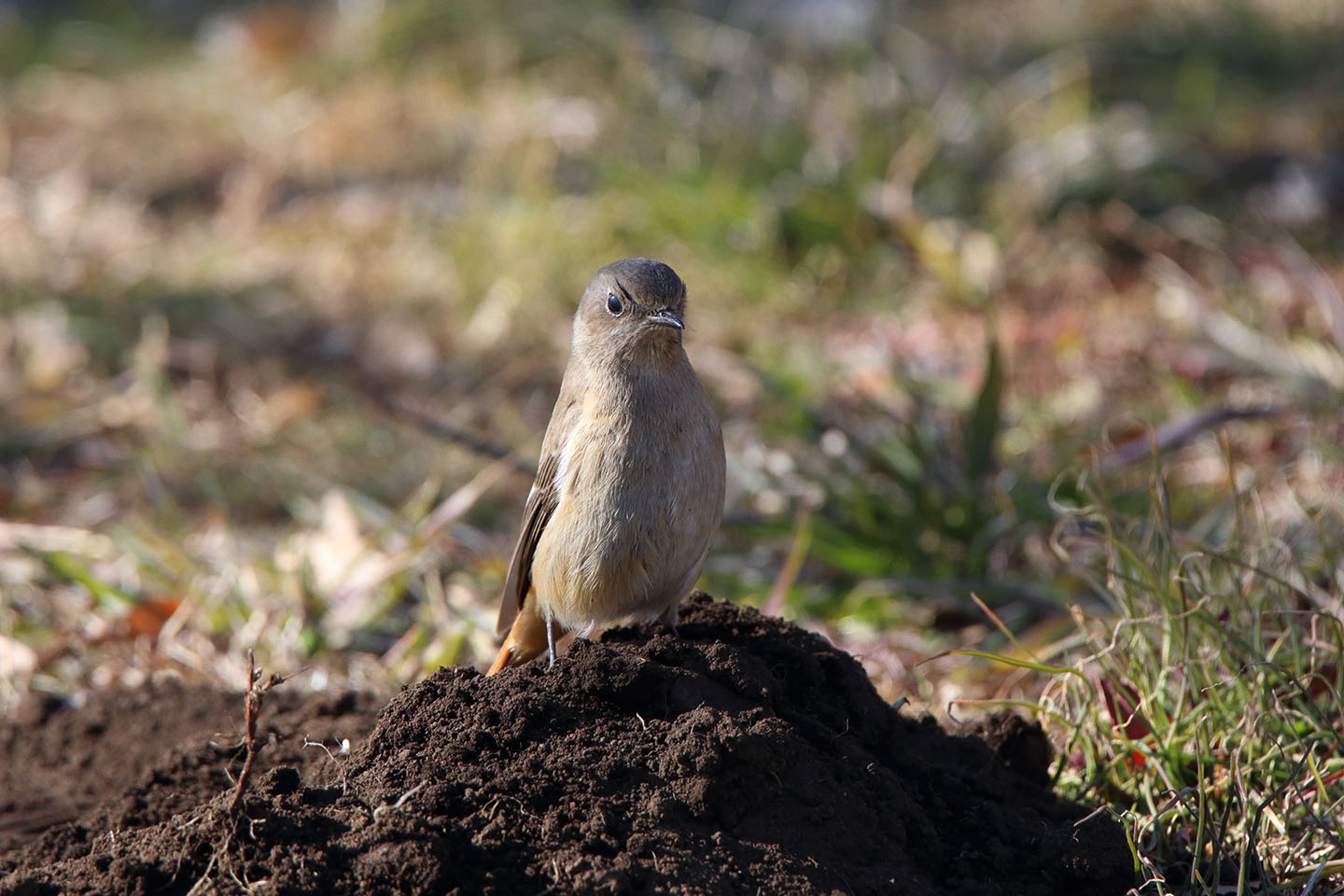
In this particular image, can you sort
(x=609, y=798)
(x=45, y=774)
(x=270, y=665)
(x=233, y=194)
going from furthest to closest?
(x=233, y=194) → (x=270, y=665) → (x=45, y=774) → (x=609, y=798)

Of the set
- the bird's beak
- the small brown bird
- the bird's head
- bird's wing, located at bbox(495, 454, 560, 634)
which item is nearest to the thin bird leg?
the small brown bird

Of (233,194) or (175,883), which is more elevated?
(175,883)

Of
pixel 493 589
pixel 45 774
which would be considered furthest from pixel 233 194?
pixel 45 774

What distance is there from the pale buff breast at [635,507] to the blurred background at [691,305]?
32.5 inches

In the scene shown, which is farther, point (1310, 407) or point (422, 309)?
point (422, 309)

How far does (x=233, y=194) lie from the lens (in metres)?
9.18

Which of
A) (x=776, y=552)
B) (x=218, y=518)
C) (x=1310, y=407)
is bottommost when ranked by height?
(x=218, y=518)

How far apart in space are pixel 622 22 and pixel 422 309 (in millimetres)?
4269

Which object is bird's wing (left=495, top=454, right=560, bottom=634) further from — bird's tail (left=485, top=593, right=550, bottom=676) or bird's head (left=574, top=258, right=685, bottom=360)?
bird's head (left=574, top=258, right=685, bottom=360)

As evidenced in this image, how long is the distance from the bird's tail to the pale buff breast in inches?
7.6

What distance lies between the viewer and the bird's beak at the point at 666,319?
11.6 feet

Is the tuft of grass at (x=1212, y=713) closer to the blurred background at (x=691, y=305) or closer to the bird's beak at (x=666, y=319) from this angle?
the blurred background at (x=691, y=305)

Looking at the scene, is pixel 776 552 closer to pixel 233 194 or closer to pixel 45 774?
pixel 45 774

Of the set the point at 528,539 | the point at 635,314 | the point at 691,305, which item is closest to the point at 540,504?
the point at 528,539
